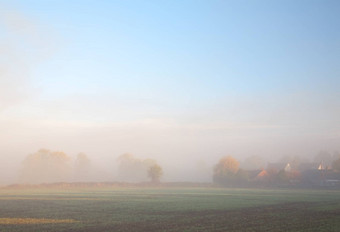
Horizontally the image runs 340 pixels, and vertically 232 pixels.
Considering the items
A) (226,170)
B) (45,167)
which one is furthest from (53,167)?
(226,170)

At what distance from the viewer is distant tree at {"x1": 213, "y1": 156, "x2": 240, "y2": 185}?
128 meters

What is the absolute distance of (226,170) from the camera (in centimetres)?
12988

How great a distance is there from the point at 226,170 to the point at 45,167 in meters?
97.9

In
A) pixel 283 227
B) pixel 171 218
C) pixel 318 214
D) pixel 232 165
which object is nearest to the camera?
pixel 283 227

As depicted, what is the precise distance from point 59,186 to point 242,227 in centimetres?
10303

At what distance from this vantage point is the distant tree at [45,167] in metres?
167

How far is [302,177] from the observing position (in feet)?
410

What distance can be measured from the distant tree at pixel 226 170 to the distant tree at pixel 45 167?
268ft

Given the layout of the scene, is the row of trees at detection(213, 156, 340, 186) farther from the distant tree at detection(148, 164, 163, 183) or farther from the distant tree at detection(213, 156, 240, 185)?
the distant tree at detection(148, 164, 163, 183)

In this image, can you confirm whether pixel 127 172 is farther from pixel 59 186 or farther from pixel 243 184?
pixel 243 184

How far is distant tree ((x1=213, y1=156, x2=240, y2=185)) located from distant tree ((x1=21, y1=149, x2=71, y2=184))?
8160cm

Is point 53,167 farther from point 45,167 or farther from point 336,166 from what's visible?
point 336,166

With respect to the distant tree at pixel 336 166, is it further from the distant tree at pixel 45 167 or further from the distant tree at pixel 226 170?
the distant tree at pixel 45 167

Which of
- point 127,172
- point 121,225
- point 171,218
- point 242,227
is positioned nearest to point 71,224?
point 121,225
